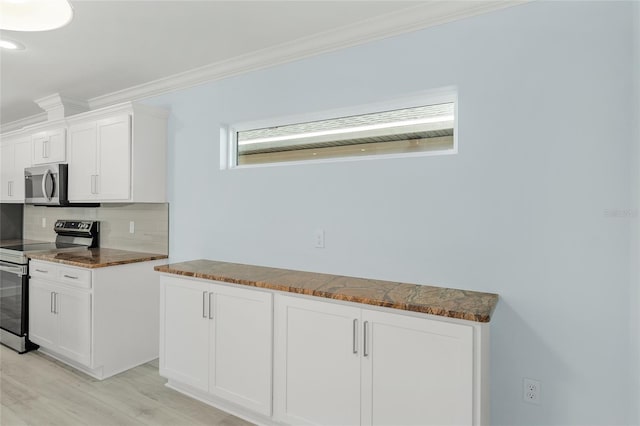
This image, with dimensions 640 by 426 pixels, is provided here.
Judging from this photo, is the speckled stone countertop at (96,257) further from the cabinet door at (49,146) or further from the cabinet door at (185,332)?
the cabinet door at (49,146)

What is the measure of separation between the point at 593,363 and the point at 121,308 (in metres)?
3.19

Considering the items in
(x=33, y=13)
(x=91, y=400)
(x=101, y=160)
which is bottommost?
(x=91, y=400)

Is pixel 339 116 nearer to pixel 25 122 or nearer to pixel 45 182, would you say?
pixel 45 182

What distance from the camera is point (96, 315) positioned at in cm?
296

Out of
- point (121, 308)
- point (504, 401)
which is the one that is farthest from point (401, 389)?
point (121, 308)

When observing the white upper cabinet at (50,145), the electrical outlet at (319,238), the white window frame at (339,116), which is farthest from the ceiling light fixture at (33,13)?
the white upper cabinet at (50,145)

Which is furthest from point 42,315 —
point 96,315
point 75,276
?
point 96,315

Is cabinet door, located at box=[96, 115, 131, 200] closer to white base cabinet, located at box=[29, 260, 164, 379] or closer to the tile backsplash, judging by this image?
the tile backsplash

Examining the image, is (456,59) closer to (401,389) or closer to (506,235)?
(506,235)

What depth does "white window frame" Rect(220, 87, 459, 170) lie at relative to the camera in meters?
2.25

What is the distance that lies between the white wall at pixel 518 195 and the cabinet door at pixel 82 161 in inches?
82.8

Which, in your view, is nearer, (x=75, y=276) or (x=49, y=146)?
(x=75, y=276)

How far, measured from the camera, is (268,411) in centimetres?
229

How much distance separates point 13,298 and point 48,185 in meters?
1.11
